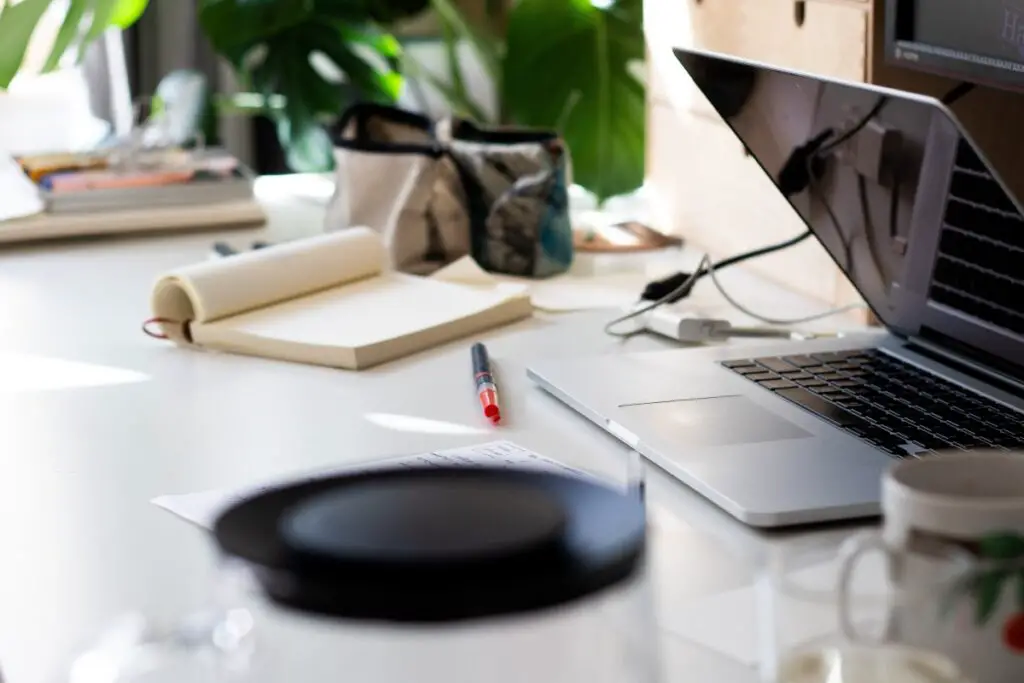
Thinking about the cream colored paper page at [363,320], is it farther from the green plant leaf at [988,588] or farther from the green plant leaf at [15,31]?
the green plant leaf at [988,588]

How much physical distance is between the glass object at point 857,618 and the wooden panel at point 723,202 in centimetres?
81

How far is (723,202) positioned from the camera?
67.4 inches

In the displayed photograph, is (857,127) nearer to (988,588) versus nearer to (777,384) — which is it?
(777,384)

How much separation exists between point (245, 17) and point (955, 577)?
1883 mm

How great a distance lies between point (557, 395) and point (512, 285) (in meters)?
0.34

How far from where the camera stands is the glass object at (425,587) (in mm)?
573

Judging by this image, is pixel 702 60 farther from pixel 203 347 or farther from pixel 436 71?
pixel 436 71

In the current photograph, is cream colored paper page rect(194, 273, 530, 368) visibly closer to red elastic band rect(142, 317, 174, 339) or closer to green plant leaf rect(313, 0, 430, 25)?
red elastic band rect(142, 317, 174, 339)

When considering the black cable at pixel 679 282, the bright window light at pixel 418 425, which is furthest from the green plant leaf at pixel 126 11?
the bright window light at pixel 418 425

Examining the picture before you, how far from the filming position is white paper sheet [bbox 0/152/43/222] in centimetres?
186

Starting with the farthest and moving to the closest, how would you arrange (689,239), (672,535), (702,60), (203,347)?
(689,239), (203,347), (702,60), (672,535)

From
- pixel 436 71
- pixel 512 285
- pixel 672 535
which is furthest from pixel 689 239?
pixel 436 71

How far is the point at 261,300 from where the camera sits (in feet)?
4.75

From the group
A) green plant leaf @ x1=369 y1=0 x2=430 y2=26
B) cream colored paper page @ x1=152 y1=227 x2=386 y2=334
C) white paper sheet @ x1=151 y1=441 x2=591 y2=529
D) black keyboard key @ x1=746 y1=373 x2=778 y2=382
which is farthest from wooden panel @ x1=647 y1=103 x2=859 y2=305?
green plant leaf @ x1=369 y1=0 x2=430 y2=26
